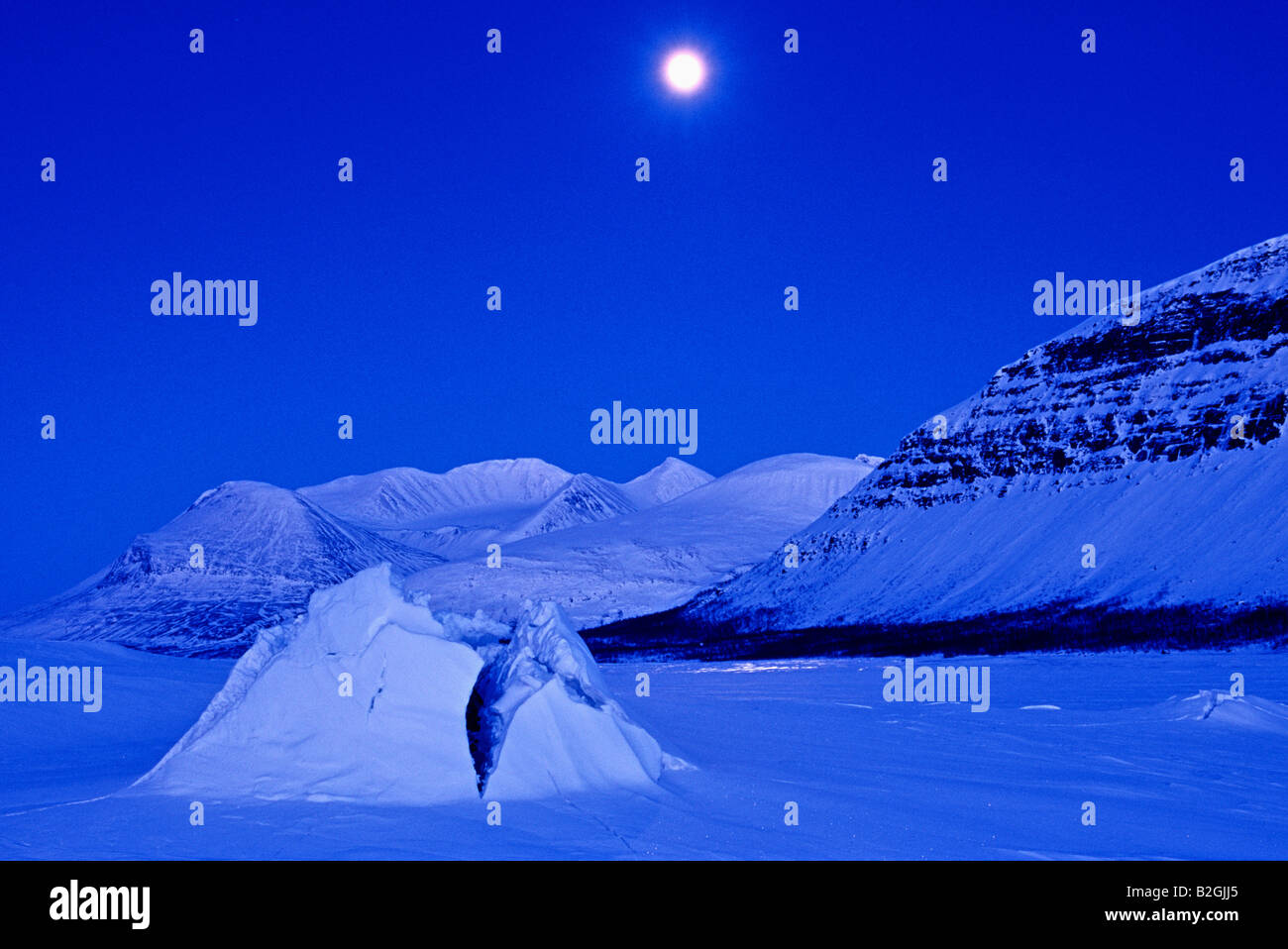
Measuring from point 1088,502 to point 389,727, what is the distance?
396 feet

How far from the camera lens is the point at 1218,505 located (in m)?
109

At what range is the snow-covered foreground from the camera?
43.6 ft

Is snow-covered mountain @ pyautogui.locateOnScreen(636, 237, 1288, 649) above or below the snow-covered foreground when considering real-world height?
above

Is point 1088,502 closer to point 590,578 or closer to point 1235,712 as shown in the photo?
point 590,578

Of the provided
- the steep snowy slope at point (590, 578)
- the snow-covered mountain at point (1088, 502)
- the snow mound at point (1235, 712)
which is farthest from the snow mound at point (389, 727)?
the steep snowy slope at point (590, 578)

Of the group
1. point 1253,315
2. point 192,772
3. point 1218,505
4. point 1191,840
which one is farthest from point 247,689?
point 1253,315

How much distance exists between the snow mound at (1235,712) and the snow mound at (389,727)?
15.2m

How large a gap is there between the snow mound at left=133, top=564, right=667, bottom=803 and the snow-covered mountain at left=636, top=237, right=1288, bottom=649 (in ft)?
241

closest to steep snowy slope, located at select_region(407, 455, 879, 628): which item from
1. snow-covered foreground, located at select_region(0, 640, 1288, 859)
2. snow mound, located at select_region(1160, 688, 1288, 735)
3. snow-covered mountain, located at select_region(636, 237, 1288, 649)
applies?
snow-covered mountain, located at select_region(636, 237, 1288, 649)

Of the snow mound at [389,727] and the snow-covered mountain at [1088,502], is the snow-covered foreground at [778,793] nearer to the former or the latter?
the snow mound at [389,727]

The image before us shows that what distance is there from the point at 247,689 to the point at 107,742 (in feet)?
22.5

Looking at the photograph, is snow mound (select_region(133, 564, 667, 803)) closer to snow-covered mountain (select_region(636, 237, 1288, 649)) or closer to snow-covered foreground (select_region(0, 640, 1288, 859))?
snow-covered foreground (select_region(0, 640, 1288, 859))

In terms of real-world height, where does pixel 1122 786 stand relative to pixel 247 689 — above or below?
below
